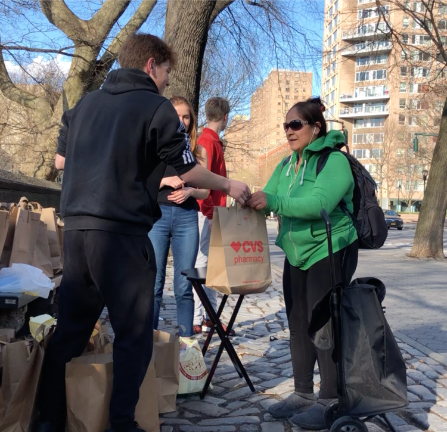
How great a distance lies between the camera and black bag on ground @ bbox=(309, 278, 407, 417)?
2863 millimetres

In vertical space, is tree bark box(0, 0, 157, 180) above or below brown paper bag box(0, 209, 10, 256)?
above

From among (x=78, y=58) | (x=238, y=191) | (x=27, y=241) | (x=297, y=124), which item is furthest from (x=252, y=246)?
(x=78, y=58)

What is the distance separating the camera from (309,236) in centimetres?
326

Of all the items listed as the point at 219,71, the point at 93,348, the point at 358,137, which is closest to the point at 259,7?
the point at 219,71

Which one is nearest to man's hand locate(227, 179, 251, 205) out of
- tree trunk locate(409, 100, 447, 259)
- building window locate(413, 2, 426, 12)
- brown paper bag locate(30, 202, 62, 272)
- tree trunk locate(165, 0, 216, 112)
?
brown paper bag locate(30, 202, 62, 272)

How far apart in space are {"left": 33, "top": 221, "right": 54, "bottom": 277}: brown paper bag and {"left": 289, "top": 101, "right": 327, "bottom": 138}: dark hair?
2930 millimetres

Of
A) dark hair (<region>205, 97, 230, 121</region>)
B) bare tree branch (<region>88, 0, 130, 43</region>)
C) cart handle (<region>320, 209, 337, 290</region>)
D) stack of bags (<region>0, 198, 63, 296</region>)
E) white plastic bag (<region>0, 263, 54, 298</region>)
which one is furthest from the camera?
bare tree branch (<region>88, 0, 130, 43</region>)

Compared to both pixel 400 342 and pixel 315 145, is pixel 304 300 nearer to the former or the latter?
pixel 315 145

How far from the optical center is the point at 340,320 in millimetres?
2990

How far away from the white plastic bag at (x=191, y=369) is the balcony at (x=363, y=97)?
101207 mm

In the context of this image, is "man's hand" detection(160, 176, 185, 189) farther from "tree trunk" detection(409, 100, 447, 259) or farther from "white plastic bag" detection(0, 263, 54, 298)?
"tree trunk" detection(409, 100, 447, 259)

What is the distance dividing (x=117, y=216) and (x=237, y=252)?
3.32 ft

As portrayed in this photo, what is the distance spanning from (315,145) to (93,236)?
1.44 meters

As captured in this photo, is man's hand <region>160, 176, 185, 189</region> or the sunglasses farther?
man's hand <region>160, 176, 185, 189</region>
